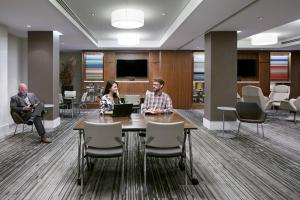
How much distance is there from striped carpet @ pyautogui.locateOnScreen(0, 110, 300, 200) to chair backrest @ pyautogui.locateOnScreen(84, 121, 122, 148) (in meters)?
0.63

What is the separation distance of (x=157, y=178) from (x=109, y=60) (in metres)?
9.42

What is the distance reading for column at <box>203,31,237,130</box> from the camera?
24.4 feet

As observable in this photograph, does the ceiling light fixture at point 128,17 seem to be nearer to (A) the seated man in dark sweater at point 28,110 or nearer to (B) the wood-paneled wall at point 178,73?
(A) the seated man in dark sweater at point 28,110

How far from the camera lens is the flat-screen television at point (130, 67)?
12.7 m

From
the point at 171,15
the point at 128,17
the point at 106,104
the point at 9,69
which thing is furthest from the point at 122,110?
the point at 9,69

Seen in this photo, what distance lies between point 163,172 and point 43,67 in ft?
17.2

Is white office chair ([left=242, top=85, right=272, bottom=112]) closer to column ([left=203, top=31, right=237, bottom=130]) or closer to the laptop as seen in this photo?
column ([left=203, top=31, right=237, bottom=130])

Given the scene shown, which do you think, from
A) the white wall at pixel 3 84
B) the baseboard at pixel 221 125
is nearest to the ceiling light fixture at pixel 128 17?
the white wall at pixel 3 84

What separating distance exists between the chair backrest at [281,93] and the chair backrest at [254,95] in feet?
11.9

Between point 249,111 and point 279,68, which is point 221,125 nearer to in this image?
point 249,111

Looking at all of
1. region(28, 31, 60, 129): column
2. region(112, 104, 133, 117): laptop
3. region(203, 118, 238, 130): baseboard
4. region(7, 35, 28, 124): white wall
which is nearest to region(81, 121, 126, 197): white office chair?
region(112, 104, 133, 117): laptop

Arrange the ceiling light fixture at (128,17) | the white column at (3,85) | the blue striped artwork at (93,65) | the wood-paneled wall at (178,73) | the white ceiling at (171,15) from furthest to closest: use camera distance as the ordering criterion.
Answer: the blue striped artwork at (93,65)
the wood-paneled wall at (178,73)
the white column at (3,85)
the ceiling light fixture at (128,17)
the white ceiling at (171,15)

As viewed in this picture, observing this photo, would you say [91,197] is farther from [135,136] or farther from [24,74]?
[24,74]

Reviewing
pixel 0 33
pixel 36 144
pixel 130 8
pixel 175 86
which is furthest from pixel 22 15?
pixel 175 86
